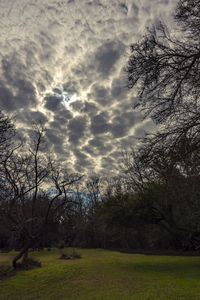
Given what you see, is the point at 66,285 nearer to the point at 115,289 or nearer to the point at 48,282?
the point at 48,282

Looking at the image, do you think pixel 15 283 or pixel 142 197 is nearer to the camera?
pixel 15 283

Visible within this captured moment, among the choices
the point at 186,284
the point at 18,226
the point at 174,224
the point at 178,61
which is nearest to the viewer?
the point at 178,61

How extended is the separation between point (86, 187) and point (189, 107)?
2189 inches

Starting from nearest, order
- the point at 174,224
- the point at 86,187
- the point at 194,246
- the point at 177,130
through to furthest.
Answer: the point at 177,130, the point at 174,224, the point at 194,246, the point at 86,187

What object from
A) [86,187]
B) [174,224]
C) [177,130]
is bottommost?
[174,224]

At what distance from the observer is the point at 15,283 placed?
1300 centimetres

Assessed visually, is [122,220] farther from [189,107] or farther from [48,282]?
[189,107]

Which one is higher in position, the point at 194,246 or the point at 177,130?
the point at 177,130

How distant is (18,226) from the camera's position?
1709cm

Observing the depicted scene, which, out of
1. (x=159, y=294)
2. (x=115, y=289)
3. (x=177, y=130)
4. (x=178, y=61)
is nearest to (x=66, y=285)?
(x=115, y=289)

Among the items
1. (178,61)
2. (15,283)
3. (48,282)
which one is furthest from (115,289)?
(178,61)

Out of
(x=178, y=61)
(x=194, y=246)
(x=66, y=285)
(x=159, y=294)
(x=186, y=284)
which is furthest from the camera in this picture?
(x=194, y=246)

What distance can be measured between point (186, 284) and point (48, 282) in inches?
299

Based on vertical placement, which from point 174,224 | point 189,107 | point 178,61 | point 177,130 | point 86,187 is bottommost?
point 174,224
